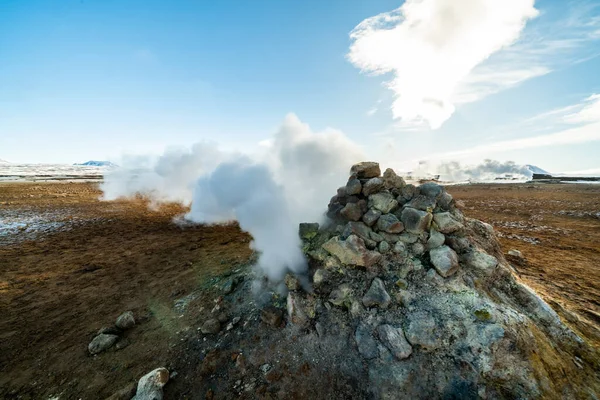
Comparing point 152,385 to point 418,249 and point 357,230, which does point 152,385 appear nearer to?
point 357,230

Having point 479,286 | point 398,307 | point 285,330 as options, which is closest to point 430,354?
point 398,307

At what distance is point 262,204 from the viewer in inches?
279

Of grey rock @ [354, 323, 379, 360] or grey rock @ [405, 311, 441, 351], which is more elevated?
grey rock @ [405, 311, 441, 351]

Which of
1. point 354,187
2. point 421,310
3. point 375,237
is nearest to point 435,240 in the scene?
point 375,237

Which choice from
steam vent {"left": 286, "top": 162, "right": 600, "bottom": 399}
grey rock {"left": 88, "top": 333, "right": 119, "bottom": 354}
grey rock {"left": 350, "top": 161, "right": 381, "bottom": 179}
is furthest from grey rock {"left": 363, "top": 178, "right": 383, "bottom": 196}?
→ grey rock {"left": 88, "top": 333, "right": 119, "bottom": 354}

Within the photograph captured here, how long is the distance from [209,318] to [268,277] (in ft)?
5.88

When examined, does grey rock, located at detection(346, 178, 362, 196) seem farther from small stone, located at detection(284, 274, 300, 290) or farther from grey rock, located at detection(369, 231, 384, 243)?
small stone, located at detection(284, 274, 300, 290)

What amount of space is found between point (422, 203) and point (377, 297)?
103 inches

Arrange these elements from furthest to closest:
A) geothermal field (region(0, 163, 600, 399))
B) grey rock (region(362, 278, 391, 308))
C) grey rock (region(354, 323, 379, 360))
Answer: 1. grey rock (region(362, 278, 391, 308))
2. grey rock (region(354, 323, 379, 360))
3. geothermal field (region(0, 163, 600, 399))

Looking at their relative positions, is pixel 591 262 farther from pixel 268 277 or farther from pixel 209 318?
pixel 209 318

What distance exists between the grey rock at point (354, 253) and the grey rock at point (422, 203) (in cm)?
162

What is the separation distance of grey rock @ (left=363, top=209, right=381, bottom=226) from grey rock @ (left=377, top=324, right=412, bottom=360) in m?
2.30

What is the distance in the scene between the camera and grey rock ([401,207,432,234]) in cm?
555

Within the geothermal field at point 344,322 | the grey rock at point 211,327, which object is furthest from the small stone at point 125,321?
the grey rock at point 211,327
